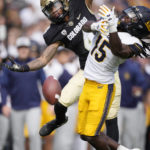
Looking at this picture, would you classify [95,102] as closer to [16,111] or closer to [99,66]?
[99,66]

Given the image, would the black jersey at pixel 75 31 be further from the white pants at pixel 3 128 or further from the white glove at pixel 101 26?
the white pants at pixel 3 128

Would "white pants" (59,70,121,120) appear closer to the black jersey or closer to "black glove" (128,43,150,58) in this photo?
the black jersey

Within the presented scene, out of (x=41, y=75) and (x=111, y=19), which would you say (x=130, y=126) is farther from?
(x=111, y=19)

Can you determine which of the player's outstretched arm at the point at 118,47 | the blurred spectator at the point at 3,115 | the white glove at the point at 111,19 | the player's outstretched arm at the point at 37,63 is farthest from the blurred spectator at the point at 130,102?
the white glove at the point at 111,19

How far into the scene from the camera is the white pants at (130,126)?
710 centimetres

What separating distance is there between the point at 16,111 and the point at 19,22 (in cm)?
231

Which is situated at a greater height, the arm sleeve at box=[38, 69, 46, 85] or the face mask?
the face mask

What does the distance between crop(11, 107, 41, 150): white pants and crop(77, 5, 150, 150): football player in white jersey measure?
Result: 1.83 metres

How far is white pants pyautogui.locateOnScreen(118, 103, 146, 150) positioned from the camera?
7.10 metres

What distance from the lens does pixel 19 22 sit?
333 inches

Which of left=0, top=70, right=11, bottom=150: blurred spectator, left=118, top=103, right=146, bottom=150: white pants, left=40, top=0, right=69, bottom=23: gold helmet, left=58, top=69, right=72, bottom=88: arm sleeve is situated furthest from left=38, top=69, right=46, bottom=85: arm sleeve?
left=40, top=0, right=69, bottom=23: gold helmet

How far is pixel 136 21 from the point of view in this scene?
14.7ft

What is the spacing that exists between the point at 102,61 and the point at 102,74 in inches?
5.5

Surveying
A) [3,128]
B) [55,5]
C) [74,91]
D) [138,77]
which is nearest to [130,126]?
[138,77]
